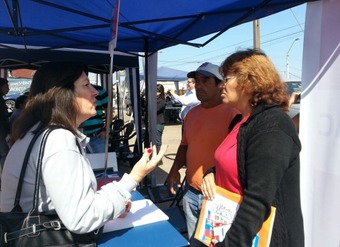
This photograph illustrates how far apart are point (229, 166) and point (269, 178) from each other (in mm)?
233

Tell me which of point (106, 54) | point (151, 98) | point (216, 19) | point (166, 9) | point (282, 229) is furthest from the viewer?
point (106, 54)

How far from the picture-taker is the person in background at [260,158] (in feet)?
3.67

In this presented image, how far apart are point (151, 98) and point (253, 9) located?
2.73 m

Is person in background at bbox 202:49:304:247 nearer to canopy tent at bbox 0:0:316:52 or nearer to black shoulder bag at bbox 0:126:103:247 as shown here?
black shoulder bag at bbox 0:126:103:247

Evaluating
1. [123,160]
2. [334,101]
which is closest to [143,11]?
[334,101]

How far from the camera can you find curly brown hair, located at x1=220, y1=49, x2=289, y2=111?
50.8 inches

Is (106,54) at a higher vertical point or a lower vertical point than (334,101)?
higher

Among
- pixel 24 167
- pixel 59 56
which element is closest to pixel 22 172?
pixel 24 167

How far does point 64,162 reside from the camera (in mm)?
1046

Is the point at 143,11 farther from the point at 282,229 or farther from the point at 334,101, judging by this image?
the point at 282,229

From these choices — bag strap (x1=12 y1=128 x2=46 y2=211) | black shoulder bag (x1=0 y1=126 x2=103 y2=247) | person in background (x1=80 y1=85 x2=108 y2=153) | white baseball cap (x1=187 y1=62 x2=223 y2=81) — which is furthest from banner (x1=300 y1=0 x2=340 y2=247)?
person in background (x1=80 y1=85 x2=108 y2=153)

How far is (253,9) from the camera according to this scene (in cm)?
228

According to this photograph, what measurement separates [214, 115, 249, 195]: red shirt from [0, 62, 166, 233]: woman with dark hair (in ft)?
0.99

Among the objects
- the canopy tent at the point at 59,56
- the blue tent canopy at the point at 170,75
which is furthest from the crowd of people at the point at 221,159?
the blue tent canopy at the point at 170,75
